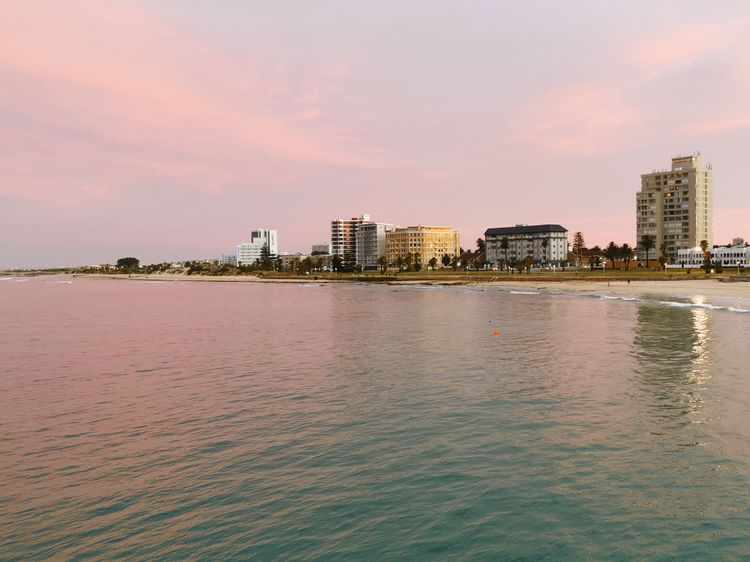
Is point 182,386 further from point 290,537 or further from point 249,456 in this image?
point 290,537

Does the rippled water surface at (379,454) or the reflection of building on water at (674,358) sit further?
the reflection of building on water at (674,358)

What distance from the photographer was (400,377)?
32688 millimetres

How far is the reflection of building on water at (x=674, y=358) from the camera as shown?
87.0 feet

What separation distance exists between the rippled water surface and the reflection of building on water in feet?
0.78

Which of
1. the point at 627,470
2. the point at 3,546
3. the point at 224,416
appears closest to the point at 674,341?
the point at 627,470

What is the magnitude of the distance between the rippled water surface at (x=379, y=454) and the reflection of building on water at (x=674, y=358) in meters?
0.24

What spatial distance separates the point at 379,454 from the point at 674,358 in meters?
29.0

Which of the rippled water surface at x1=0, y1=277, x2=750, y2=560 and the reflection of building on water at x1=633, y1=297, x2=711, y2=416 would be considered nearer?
the rippled water surface at x1=0, y1=277, x2=750, y2=560

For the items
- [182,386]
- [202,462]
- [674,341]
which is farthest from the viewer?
[674,341]

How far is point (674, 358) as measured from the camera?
125 ft

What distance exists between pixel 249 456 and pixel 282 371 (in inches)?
626

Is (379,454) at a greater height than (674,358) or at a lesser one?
greater

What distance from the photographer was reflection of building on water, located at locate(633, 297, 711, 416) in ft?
87.0

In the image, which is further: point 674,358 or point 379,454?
point 674,358
